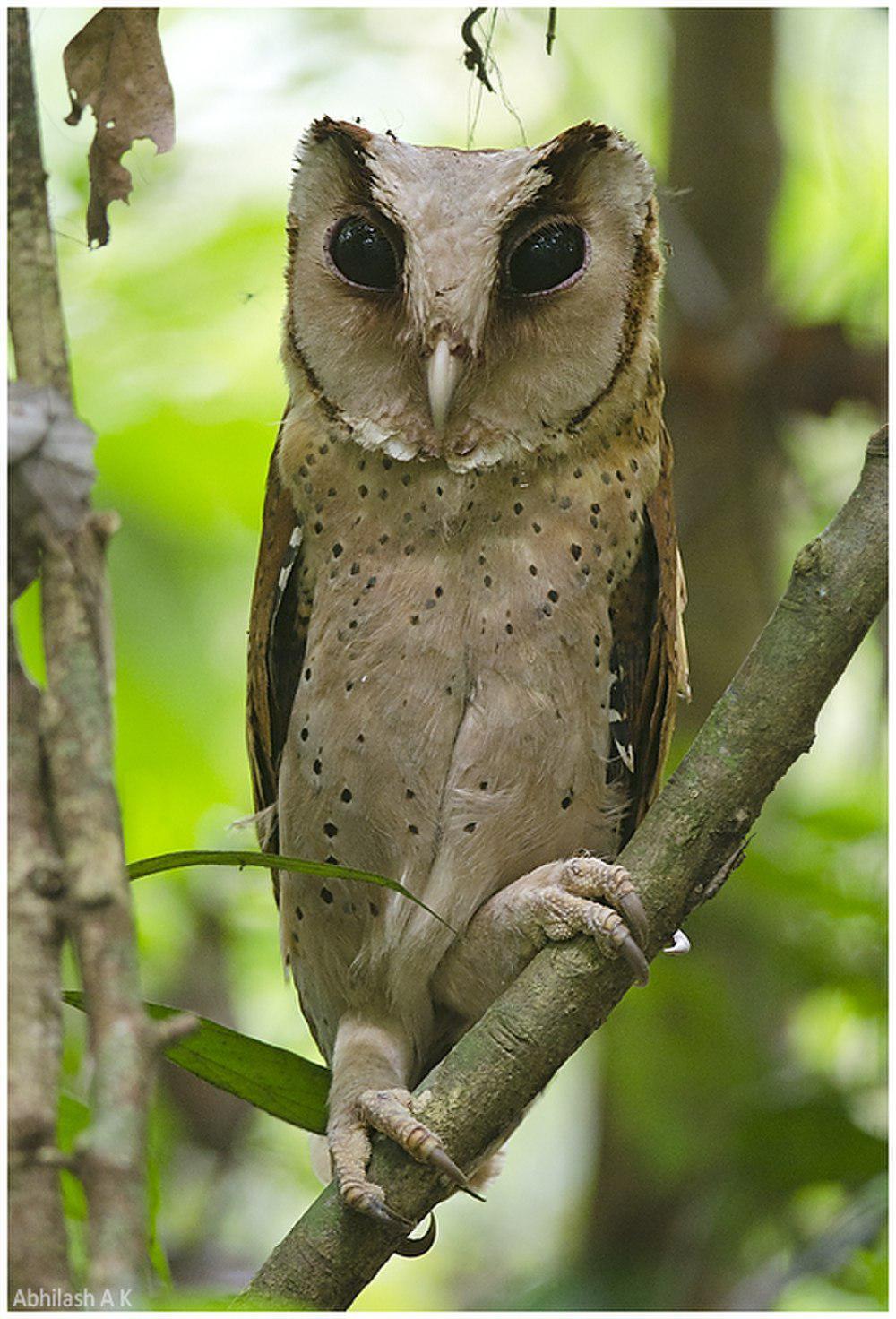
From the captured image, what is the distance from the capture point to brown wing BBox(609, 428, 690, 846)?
6.54 feet

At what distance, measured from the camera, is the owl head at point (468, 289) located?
1.75 meters

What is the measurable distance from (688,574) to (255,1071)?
2285 millimetres

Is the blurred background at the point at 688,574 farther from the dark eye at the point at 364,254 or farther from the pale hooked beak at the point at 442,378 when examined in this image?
the pale hooked beak at the point at 442,378

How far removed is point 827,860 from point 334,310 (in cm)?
152

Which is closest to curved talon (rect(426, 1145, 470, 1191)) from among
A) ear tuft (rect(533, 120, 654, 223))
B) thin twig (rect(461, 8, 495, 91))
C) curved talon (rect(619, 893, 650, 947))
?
curved talon (rect(619, 893, 650, 947))

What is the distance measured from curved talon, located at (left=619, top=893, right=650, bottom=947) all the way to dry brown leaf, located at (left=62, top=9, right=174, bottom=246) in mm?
879

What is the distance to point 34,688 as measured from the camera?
0.93 metres

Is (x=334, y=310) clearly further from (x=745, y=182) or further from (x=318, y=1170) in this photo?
(x=745, y=182)

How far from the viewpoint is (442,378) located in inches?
69.5

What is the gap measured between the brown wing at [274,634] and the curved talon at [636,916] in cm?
71

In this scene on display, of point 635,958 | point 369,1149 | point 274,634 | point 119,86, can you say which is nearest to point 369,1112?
point 369,1149

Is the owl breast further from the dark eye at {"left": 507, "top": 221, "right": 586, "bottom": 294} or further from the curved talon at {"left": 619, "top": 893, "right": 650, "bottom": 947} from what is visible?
the curved talon at {"left": 619, "top": 893, "right": 650, "bottom": 947}

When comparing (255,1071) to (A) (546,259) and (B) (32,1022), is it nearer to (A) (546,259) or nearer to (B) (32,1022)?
(B) (32,1022)

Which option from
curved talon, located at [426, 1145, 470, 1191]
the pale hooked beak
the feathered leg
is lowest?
curved talon, located at [426, 1145, 470, 1191]
